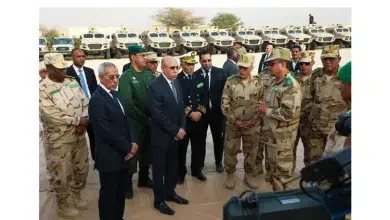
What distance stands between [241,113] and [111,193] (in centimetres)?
161

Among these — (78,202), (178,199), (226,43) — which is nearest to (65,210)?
(78,202)

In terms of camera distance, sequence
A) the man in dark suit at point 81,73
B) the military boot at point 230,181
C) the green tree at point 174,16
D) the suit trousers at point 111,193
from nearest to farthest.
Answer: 1. the suit trousers at point 111,193
2. the green tree at point 174,16
3. the military boot at point 230,181
4. the man in dark suit at point 81,73

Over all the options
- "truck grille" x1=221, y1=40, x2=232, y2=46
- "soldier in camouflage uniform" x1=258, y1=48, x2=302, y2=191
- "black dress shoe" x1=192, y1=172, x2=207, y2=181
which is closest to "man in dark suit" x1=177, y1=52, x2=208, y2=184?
"black dress shoe" x1=192, y1=172, x2=207, y2=181

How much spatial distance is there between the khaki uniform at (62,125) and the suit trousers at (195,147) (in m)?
1.19

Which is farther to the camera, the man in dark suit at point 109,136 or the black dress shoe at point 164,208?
the black dress shoe at point 164,208

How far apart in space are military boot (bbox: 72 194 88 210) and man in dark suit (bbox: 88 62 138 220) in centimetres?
66

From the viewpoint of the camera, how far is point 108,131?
275 centimetres

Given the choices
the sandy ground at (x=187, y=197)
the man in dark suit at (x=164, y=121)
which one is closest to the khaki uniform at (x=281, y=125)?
the sandy ground at (x=187, y=197)

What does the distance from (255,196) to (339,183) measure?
0.51 m

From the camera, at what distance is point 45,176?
14.0 ft

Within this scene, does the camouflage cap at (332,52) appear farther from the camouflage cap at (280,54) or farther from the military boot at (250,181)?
the military boot at (250,181)

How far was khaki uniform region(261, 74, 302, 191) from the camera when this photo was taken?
125 inches

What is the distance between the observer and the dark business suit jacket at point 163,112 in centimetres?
331

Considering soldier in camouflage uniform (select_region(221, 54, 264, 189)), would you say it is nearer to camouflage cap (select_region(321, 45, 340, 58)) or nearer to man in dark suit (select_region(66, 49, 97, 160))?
camouflage cap (select_region(321, 45, 340, 58))
